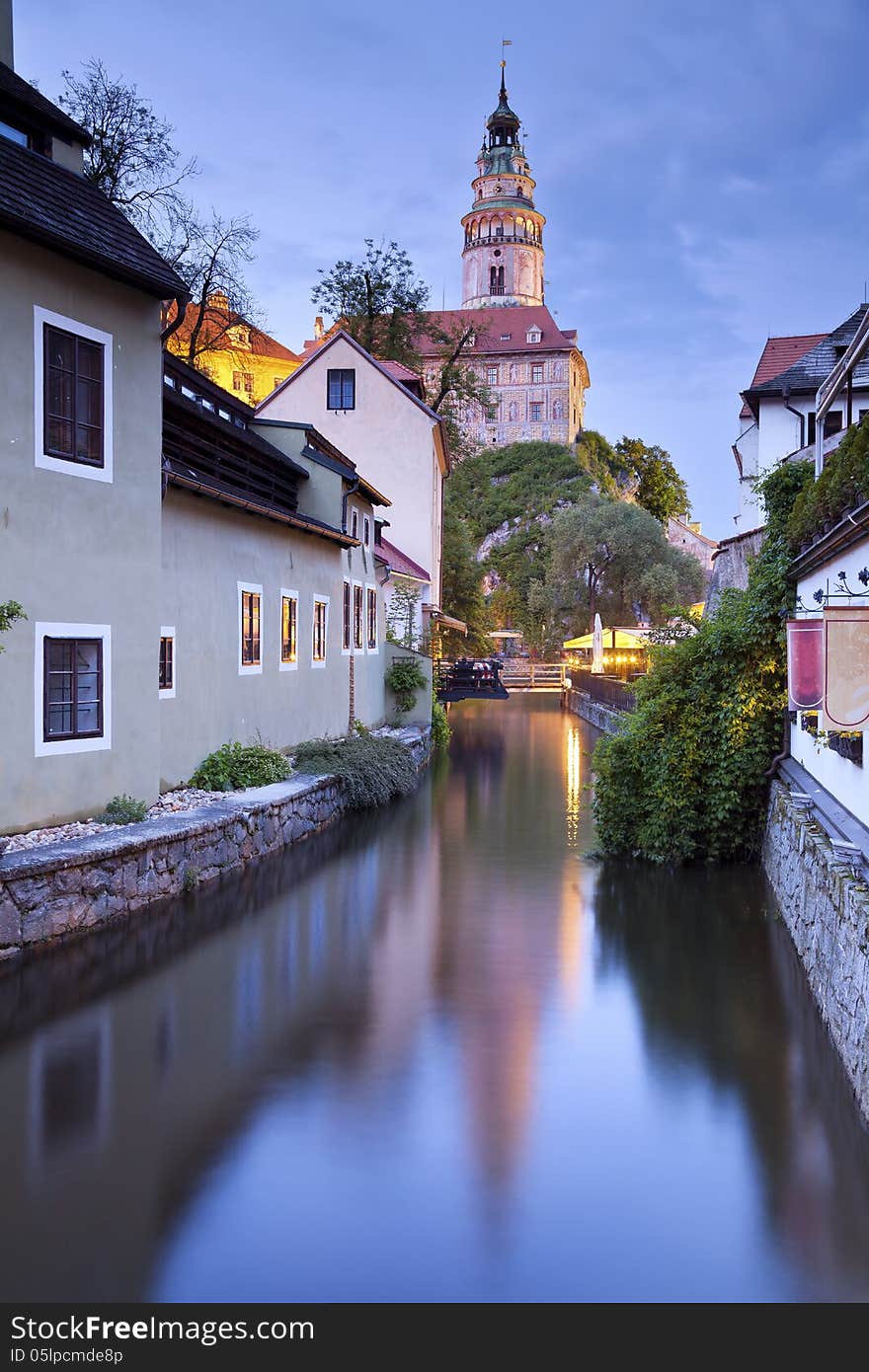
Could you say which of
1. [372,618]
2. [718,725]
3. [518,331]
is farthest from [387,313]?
[518,331]

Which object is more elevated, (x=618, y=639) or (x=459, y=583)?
(x=459, y=583)

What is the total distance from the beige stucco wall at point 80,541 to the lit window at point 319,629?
25.4 feet

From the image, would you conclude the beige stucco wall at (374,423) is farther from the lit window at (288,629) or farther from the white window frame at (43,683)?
the white window frame at (43,683)

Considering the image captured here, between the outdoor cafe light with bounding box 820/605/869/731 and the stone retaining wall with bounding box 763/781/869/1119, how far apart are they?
1.02 metres

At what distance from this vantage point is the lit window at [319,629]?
19.7 metres

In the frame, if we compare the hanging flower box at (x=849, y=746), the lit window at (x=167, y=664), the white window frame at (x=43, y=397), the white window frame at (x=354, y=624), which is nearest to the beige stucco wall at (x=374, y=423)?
the white window frame at (x=354, y=624)

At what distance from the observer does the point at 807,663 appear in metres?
7.28

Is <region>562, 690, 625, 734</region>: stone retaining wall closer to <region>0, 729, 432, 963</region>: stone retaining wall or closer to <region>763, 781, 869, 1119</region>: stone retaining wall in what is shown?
<region>0, 729, 432, 963</region>: stone retaining wall

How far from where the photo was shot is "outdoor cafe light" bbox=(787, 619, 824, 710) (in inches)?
281

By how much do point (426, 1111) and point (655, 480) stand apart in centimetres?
8653

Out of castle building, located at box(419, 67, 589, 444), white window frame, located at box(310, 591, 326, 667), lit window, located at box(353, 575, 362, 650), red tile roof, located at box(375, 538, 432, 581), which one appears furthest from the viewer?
castle building, located at box(419, 67, 589, 444)

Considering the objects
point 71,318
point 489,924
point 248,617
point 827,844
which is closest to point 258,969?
point 489,924

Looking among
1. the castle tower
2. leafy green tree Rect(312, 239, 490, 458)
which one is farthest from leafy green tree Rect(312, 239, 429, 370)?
the castle tower

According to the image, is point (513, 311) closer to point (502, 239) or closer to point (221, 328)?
point (502, 239)
